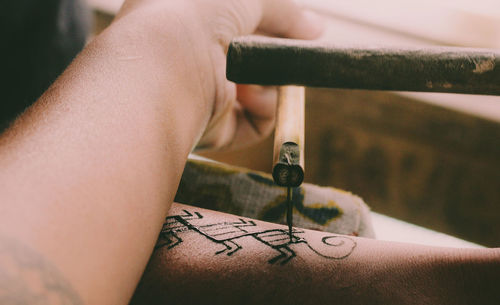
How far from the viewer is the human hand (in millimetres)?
426

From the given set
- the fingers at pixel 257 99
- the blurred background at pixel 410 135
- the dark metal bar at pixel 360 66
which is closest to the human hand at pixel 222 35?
the fingers at pixel 257 99

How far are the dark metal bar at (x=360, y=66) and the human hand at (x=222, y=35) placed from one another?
0.12 meters

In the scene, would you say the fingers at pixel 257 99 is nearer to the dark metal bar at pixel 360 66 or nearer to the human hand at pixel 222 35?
the human hand at pixel 222 35

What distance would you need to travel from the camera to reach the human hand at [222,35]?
43cm

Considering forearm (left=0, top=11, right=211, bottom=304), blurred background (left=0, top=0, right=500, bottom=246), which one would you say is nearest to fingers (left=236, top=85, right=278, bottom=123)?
forearm (left=0, top=11, right=211, bottom=304)

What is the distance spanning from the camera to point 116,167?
321 mm

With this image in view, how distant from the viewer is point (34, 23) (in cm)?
74

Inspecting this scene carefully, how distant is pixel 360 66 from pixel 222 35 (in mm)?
209

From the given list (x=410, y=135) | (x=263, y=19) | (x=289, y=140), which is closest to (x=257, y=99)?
(x=263, y=19)

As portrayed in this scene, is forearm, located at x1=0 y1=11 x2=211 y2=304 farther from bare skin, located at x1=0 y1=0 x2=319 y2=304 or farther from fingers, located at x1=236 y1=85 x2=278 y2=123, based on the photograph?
fingers, located at x1=236 y1=85 x2=278 y2=123

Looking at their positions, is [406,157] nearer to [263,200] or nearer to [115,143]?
[263,200]

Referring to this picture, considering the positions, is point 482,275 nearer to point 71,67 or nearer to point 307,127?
point 71,67

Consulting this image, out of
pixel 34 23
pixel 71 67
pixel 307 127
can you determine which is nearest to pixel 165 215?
pixel 71 67

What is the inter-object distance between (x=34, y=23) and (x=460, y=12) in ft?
3.12
